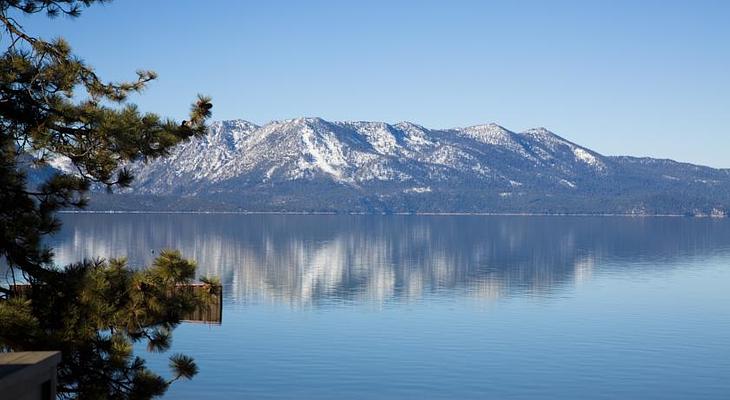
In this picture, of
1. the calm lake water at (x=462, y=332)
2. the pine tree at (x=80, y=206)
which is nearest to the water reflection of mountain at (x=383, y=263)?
the calm lake water at (x=462, y=332)

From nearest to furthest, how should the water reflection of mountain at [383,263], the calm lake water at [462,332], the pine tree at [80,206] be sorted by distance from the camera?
the pine tree at [80,206] < the calm lake water at [462,332] < the water reflection of mountain at [383,263]

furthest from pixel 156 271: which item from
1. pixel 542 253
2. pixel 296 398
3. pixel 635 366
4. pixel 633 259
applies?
pixel 542 253

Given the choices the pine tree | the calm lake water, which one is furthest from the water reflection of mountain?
the pine tree

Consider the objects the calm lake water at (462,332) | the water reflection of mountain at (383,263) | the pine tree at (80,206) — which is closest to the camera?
the pine tree at (80,206)

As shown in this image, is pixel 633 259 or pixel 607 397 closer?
pixel 607 397

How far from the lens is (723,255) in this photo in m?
167

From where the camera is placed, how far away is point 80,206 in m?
16.3

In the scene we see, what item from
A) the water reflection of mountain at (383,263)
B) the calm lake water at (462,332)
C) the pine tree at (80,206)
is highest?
the pine tree at (80,206)

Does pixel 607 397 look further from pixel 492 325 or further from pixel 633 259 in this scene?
pixel 633 259

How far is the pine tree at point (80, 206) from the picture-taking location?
14.5m

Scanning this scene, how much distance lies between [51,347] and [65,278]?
1.28 m

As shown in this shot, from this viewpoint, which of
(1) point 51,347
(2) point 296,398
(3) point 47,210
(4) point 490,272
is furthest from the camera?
(4) point 490,272

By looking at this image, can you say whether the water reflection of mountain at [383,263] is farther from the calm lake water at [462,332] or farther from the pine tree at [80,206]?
the pine tree at [80,206]

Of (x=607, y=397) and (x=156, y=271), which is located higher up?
(x=156, y=271)
